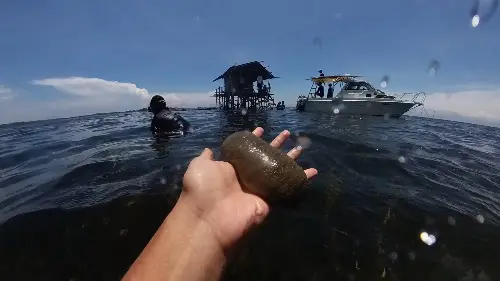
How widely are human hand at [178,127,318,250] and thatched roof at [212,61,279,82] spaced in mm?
35813

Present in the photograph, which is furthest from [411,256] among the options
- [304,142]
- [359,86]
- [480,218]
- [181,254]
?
[359,86]

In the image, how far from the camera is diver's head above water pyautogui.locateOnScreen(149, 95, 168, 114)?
1219cm

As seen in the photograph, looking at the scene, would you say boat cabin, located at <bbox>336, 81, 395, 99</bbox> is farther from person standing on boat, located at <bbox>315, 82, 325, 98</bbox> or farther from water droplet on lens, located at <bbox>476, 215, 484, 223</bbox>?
water droplet on lens, located at <bbox>476, 215, 484, 223</bbox>

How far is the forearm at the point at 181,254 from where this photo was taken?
2.02m

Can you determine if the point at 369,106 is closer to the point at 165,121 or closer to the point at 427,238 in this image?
the point at 165,121

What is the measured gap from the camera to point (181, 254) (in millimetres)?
2139

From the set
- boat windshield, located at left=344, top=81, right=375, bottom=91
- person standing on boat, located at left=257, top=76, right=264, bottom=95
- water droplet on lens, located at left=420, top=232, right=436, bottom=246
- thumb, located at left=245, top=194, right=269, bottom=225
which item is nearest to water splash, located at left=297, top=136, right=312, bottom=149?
water droplet on lens, located at left=420, top=232, right=436, bottom=246

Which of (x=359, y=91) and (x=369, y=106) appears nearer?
(x=369, y=106)

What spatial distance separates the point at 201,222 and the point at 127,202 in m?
3.07

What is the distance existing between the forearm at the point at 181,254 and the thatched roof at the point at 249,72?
36432 mm

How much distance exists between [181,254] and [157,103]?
1121 cm

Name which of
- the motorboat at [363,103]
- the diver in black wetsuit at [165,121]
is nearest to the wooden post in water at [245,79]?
the motorboat at [363,103]

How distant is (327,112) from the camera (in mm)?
30094

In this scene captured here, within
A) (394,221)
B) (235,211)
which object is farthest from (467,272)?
(235,211)
